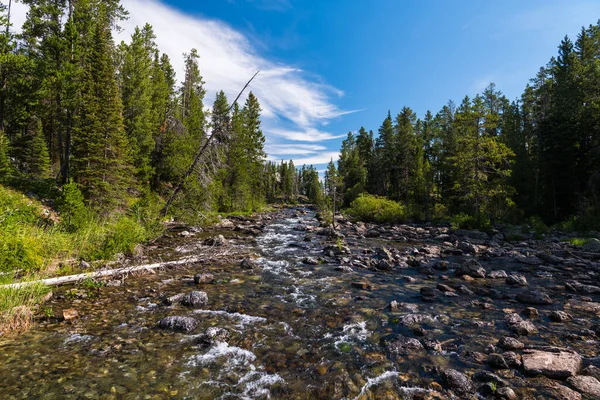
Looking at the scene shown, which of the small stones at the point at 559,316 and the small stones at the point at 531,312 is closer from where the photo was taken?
the small stones at the point at 559,316

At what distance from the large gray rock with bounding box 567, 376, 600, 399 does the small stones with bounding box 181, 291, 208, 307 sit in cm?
837

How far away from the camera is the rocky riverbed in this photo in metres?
4.53

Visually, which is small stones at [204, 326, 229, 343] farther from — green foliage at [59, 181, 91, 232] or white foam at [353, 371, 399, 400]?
green foliage at [59, 181, 91, 232]

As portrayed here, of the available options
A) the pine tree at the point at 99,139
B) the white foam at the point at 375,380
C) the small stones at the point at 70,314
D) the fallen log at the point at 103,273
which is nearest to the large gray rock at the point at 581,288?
the white foam at the point at 375,380

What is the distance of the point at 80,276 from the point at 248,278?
5.54 m

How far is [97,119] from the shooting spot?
1839 cm

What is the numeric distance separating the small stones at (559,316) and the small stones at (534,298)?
116cm

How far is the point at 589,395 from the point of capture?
4.25 m

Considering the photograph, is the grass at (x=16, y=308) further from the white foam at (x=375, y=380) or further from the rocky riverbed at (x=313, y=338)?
the white foam at (x=375, y=380)

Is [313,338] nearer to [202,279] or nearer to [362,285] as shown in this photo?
[362,285]

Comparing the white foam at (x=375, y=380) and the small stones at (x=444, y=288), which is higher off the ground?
the small stones at (x=444, y=288)

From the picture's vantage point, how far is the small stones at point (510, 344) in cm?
573

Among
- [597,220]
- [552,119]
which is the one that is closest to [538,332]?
[597,220]

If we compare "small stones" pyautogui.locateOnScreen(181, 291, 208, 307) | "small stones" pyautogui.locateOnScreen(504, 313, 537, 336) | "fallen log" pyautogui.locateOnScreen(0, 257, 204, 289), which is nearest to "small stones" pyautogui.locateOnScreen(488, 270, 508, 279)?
"small stones" pyautogui.locateOnScreen(504, 313, 537, 336)
